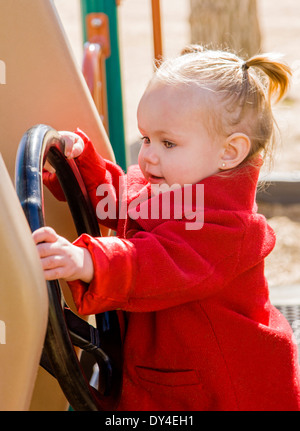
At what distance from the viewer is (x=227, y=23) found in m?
5.57

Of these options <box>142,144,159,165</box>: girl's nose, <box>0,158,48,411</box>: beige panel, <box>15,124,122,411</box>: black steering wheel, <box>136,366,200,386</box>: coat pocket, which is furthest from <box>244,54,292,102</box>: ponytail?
<box>0,158,48,411</box>: beige panel

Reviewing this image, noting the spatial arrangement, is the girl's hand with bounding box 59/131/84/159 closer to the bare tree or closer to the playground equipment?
the playground equipment

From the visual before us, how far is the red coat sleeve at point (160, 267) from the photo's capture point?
107 centimetres

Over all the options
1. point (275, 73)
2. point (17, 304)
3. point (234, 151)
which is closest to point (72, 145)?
point (234, 151)

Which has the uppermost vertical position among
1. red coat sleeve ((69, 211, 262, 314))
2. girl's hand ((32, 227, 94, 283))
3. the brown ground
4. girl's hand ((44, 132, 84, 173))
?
girl's hand ((44, 132, 84, 173))

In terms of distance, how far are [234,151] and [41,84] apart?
429mm

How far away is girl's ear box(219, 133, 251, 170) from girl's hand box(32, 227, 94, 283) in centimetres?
39

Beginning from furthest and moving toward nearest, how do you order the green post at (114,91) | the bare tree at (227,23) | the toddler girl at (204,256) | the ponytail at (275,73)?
1. the bare tree at (227,23)
2. the green post at (114,91)
3. the ponytail at (275,73)
4. the toddler girl at (204,256)

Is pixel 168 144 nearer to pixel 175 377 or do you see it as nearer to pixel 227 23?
pixel 175 377

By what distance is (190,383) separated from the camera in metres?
1.23

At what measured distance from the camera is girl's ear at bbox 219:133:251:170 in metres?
1.29

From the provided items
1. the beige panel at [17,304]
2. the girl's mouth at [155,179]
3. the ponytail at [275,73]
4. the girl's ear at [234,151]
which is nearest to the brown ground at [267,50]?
the ponytail at [275,73]

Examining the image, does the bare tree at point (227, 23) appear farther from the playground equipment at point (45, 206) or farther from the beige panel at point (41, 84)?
the beige panel at point (41, 84)

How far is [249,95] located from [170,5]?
12475 mm
